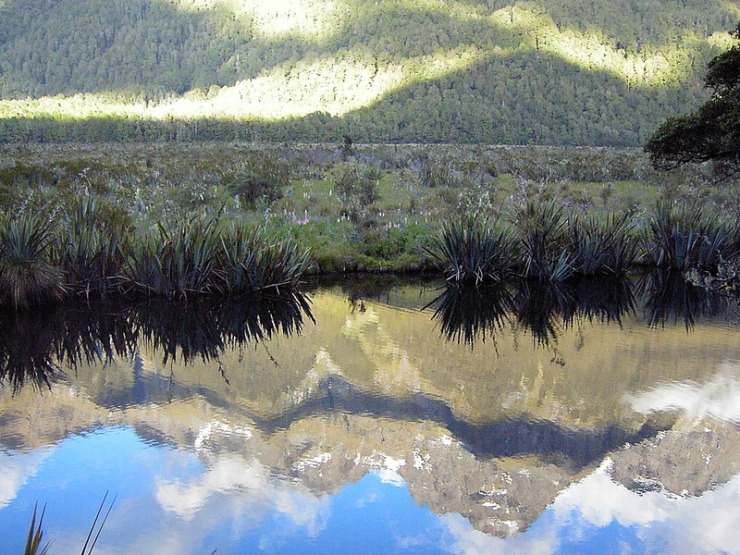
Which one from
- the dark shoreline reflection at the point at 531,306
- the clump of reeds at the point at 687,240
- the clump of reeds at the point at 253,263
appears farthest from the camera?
the clump of reeds at the point at 687,240

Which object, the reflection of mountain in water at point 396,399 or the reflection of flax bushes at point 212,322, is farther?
the reflection of flax bushes at point 212,322

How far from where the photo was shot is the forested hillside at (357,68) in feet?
302

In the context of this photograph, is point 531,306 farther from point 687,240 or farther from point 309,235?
point 309,235

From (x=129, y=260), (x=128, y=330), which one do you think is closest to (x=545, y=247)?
(x=129, y=260)

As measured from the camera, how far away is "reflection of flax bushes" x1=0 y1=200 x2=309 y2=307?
9195mm

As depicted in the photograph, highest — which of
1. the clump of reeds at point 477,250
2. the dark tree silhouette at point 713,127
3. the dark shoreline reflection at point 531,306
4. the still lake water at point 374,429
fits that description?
the dark tree silhouette at point 713,127

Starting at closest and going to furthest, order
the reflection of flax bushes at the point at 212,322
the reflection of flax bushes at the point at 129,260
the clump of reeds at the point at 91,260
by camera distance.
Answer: the reflection of flax bushes at the point at 212,322 → the reflection of flax bushes at the point at 129,260 → the clump of reeds at the point at 91,260

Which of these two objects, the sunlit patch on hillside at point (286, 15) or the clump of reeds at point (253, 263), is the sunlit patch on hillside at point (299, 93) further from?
the clump of reeds at point (253, 263)

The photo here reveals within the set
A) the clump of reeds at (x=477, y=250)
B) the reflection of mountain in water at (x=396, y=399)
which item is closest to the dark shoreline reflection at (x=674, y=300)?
the reflection of mountain in water at (x=396, y=399)

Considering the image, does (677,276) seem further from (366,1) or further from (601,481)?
(366,1)

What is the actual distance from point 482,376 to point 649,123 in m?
96.1

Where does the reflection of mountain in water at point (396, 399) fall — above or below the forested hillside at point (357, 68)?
below

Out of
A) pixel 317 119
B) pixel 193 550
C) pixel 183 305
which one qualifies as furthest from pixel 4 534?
pixel 317 119

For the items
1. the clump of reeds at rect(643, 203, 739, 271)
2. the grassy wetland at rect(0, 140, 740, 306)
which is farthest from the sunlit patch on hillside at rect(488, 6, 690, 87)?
the clump of reeds at rect(643, 203, 739, 271)
